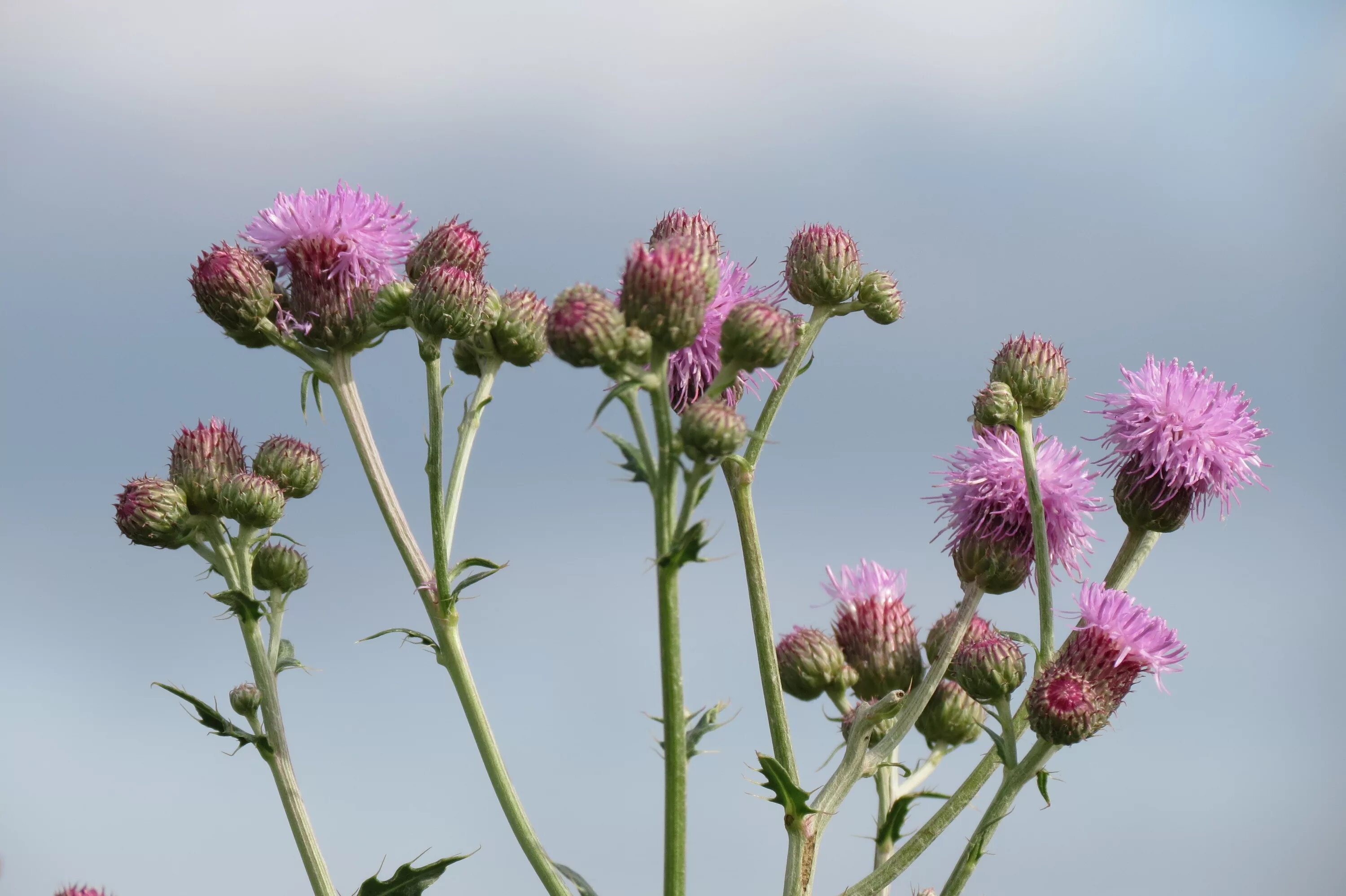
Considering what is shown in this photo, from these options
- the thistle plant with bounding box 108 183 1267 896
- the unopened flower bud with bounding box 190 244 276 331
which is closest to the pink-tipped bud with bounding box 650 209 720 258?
the thistle plant with bounding box 108 183 1267 896

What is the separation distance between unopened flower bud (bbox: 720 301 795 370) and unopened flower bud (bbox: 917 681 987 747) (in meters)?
2.12

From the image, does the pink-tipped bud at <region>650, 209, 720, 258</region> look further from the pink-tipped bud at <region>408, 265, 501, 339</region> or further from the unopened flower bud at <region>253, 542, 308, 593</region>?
the unopened flower bud at <region>253, 542, 308, 593</region>

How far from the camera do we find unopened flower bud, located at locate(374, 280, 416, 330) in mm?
5066

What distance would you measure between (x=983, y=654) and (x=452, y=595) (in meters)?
2.05

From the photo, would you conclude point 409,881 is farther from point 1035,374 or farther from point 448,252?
point 1035,374

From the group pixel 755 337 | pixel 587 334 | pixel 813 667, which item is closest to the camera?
pixel 587 334

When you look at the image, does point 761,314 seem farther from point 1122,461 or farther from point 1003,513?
point 1122,461

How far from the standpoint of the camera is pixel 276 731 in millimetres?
4980

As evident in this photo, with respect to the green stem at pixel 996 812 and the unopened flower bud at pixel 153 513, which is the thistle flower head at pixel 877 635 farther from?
the unopened flower bud at pixel 153 513

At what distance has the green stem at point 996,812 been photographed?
13.9ft

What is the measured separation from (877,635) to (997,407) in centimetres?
Result: 112

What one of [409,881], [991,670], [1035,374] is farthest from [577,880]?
[1035,374]

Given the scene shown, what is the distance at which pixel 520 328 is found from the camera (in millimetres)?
5109

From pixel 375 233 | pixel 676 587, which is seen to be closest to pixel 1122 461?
pixel 676 587
